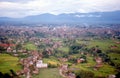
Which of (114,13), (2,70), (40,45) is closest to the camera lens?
(2,70)

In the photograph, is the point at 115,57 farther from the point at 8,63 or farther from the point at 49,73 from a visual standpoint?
the point at 8,63

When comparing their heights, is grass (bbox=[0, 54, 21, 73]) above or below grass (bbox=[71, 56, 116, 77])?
above

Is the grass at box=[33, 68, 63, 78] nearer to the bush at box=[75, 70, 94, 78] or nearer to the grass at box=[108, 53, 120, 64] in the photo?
the bush at box=[75, 70, 94, 78]

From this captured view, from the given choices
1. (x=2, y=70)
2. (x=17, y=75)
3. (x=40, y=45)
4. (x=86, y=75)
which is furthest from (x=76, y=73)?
(x=40, y=45)

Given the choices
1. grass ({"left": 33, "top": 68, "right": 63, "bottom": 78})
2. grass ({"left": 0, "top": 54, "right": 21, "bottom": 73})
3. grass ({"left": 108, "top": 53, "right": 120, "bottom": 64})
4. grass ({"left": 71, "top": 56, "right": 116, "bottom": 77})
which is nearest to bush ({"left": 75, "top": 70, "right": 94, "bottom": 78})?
grass ({"left": 71, "top": 56, "right": 116, "bottom": 77})

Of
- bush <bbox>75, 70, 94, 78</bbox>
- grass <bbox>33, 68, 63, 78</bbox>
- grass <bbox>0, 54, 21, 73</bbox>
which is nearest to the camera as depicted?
bush <bbox>75, 70, 94, 78</bbox>

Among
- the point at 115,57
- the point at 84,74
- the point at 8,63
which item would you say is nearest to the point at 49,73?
the point at 84,74

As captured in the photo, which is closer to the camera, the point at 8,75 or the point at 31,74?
the point at 8,75

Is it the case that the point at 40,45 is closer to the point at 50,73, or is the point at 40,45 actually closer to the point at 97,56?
the point at 97,56
